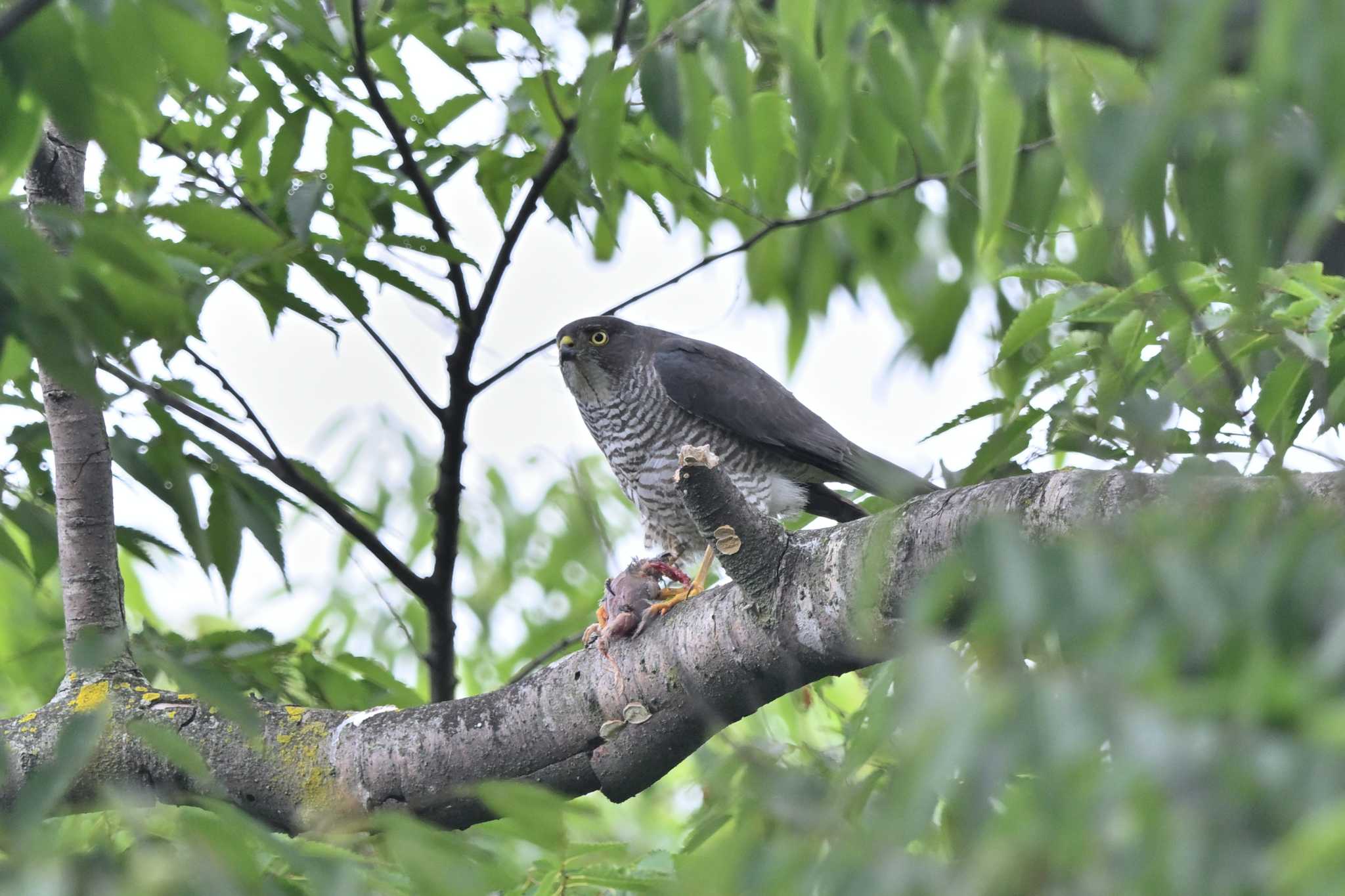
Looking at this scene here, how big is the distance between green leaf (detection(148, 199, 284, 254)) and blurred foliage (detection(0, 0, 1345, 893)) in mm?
15

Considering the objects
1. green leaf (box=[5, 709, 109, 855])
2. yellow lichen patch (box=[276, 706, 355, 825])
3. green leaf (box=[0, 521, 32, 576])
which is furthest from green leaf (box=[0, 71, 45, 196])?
yellow lichen patch (box=[276, 706, 355, 825])

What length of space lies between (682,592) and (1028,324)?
3.61 feet

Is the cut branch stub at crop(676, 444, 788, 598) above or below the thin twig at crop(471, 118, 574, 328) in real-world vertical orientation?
below

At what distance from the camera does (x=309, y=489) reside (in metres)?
3.24

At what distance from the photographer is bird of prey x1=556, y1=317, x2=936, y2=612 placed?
15.5 ft

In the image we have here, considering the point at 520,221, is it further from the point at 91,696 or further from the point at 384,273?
the point at 91,696

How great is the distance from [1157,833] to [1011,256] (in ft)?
13.2

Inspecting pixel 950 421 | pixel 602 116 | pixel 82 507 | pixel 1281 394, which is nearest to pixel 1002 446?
pixel 950 421

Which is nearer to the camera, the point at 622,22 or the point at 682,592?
the point at 622,22

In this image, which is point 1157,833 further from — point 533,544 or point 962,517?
point 533,544

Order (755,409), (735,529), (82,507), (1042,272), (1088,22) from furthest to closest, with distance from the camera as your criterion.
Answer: (755,409), (82,507), (1042,272), (735,529), (1088,22)

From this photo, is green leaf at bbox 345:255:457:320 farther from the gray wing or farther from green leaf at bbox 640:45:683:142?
the gray wing

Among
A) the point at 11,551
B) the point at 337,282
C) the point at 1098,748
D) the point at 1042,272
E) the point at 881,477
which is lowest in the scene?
the point at 1098,748

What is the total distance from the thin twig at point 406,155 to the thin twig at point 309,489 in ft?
1.99
